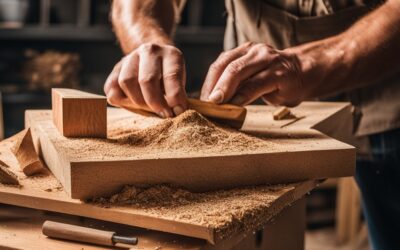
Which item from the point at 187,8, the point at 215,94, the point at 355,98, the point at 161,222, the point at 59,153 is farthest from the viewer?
the point at 187,8

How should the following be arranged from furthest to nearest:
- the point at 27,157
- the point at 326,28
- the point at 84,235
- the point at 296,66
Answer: the point at 326,28 → the point at 296,66 → the point at 27,157 → the point at 84,235

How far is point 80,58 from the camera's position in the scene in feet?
13.6

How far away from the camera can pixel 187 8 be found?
409cm

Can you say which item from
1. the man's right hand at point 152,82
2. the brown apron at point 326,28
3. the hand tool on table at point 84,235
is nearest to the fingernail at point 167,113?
the man's right hand at point 152,82

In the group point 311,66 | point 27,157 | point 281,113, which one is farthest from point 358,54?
point 27,157

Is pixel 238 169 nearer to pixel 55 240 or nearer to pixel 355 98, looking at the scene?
pixel 55 240

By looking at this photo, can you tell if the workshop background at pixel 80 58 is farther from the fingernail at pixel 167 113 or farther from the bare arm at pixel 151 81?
the fingernail at pixel 167 113

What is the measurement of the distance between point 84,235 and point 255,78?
23.4 inches

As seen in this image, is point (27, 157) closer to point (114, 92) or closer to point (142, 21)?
point (114, 92)

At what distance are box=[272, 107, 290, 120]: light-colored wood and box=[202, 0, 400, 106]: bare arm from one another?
1.2 inches

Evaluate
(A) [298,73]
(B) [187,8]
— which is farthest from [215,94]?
(B) [187,8]

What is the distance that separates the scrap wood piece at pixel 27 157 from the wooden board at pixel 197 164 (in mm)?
26

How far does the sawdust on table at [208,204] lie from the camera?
2.76 ft

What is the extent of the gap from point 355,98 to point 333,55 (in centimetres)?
38
